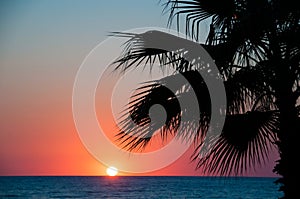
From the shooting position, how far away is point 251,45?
5.00 meters

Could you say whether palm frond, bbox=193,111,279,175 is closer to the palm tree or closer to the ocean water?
the palm tree

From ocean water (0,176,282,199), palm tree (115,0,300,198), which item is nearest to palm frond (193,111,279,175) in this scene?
palm tree (115,0,300,198)

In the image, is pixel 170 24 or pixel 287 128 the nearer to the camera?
pixel 287 128

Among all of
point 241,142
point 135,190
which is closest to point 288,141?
point 241,142

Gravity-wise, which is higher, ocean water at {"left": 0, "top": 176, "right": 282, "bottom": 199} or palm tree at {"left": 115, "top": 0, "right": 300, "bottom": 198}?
ocean water at {"left": 0, "top": 176, "right": 282, "bottom": 199}

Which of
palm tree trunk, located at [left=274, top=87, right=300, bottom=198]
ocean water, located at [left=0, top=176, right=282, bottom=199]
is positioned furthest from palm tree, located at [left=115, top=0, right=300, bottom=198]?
ocean water, located at [left=0, top=176, right=282, bottom=199]

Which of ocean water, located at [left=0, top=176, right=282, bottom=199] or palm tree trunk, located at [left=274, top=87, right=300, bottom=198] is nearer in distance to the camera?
palm tree trunk, located at [left=274, top=87, right=300, bottom=198]

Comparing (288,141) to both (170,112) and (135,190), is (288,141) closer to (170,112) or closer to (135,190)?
(170,112)

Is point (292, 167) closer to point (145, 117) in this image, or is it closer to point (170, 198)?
point (145, 117)

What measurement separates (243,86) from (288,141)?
747mm

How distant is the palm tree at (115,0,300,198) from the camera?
495cm

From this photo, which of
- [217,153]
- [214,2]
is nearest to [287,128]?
[217,153]

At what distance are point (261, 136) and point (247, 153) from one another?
0.87 feet

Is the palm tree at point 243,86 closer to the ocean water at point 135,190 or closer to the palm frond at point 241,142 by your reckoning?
the palm frond at point 241,142
